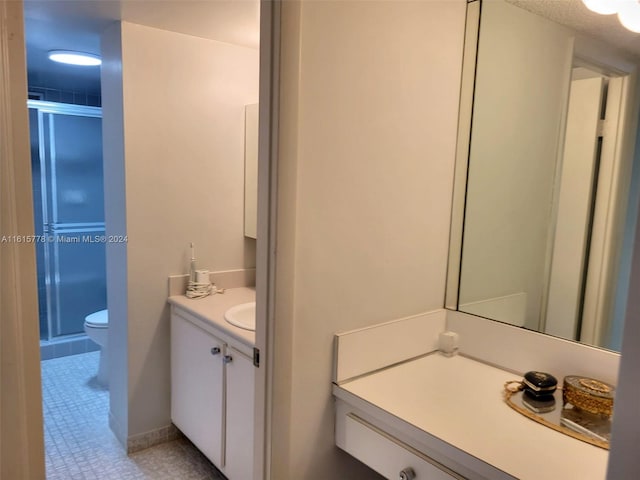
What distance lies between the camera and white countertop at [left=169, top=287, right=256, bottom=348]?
188 cm

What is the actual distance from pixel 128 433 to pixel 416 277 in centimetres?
177

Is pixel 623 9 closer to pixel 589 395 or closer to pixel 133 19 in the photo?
pixel 589 395

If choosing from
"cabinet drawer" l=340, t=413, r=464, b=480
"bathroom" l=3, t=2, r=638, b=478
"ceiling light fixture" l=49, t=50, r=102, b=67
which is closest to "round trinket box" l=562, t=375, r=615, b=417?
"cabinet drawer" l=340, t=413, r=464, b=480

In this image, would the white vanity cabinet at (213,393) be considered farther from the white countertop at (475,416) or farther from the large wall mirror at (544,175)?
the large wall mirror at (544,175)

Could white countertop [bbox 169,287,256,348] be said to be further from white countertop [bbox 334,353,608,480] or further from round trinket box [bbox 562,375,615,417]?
round trinket box [bbox 562,375,615,417]

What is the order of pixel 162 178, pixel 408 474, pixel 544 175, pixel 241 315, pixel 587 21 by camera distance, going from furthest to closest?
1. pixel 162 178
2. pixel 241 315
3. pixel 544 175
4. pixel 587 21
5. pixel 408 474

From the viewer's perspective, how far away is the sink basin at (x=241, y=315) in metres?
2.01

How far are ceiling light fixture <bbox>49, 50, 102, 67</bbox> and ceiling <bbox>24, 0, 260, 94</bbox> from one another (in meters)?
0.07

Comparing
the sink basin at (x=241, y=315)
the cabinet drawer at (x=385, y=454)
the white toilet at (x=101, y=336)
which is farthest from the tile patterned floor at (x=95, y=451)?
the cabinet drawer at (x=385, y=454)

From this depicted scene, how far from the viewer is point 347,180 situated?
1.37 m

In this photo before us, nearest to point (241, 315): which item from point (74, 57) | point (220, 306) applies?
point (220, 306)

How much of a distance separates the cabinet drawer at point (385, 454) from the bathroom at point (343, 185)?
0.09 meters

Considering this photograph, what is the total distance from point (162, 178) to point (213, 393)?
1.10 metres

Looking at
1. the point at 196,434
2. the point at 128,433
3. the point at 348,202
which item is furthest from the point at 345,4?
the point at 128,433
